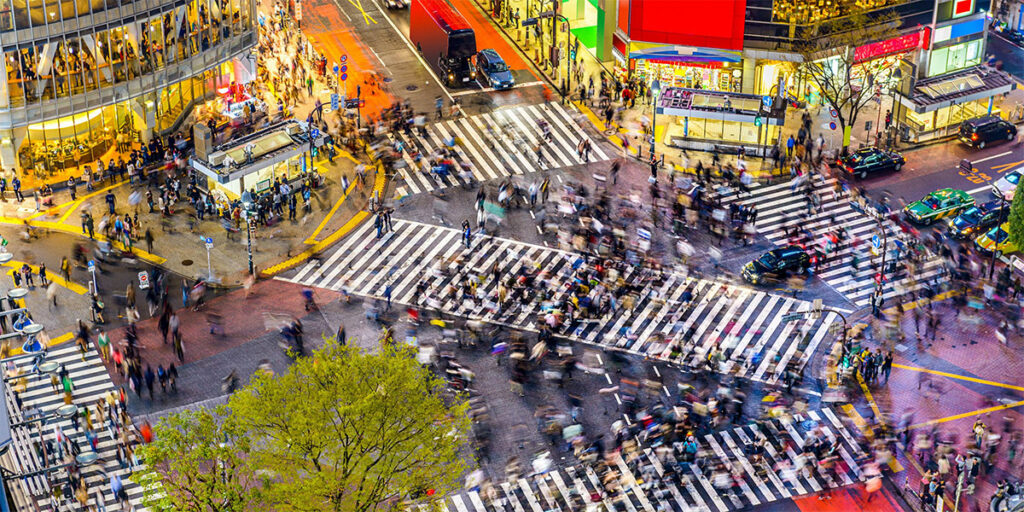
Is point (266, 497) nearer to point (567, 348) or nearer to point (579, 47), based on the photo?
point (567, 348)

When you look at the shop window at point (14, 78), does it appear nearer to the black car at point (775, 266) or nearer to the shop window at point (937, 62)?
the black car at point (775, 266)

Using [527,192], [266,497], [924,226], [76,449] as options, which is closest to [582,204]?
[527,192]

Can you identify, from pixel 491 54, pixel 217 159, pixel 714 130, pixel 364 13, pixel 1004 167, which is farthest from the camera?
pixel 364 13

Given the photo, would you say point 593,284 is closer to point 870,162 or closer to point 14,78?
point 870,162

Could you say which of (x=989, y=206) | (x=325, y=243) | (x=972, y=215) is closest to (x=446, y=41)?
(x=325, y=243)

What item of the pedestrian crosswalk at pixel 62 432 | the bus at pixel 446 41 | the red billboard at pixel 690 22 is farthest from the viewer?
the bus at pixel 446 41

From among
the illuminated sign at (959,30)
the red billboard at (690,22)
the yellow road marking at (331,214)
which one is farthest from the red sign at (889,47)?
the yellow road marking at (331,214)

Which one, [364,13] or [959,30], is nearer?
[959,30]

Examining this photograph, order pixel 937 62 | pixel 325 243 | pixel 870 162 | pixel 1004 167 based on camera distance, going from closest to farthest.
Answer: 1. pixel 325 243
2. pixel 870 162
3. pixel 1004 167
4. pixel 937 62
